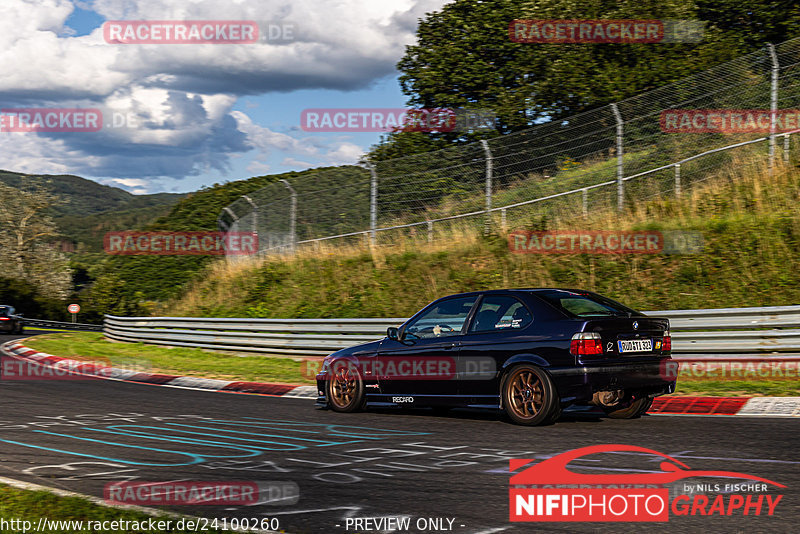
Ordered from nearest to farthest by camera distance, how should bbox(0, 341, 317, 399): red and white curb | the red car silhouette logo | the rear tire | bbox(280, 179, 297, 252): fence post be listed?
the red car silhouette logo, the rear tire, bbox(0, 341, 317, 399): red and white curb, bbox(280, 179, 297, 252): fence post

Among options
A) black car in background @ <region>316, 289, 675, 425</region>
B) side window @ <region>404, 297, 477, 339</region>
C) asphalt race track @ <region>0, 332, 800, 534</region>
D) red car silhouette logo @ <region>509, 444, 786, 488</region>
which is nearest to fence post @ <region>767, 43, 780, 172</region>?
black car in background @ <region>316, 289, 675, 425</region>

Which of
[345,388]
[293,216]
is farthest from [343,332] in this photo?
[293,216]

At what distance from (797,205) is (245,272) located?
1569cm

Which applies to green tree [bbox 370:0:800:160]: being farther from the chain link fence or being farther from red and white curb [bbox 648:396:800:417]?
red and white curb [bbox 648:396:800:417]

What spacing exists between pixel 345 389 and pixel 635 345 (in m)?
3.76

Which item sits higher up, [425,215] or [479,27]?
[479,27]

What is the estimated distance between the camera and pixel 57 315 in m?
61.3

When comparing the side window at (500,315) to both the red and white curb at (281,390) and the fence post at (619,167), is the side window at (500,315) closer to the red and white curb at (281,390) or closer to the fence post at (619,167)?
the red and white curb at (281,390)

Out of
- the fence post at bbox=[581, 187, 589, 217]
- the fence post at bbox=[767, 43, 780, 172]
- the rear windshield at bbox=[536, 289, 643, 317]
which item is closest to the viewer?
the rear windshield at bbox=[536, 289, 643, 317]

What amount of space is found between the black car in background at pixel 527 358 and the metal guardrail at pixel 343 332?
327cm

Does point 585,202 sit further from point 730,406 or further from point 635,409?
point 635,409

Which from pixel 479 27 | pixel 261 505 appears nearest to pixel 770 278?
pixel 261 505

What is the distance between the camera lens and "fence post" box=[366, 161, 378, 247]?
2045cm

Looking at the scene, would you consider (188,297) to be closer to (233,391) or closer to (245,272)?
(245,272)
